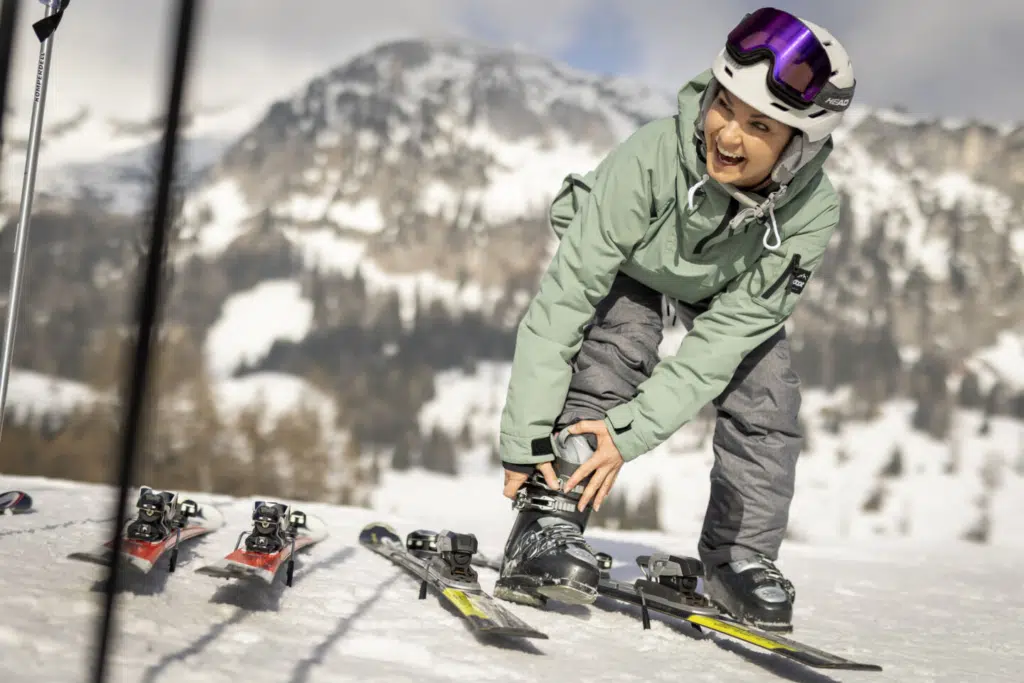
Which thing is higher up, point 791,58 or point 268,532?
point 791,58

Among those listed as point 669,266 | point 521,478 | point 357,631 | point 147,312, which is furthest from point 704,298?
point 147,312

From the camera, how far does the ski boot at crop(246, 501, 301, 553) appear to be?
2.74 meters

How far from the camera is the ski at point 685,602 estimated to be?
249 cm

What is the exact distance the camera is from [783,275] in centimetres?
297

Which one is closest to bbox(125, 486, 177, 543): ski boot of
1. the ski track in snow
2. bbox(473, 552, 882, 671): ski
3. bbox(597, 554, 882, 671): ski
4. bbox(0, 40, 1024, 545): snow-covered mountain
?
the ski track in snow

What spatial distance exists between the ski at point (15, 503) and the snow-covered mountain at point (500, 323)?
64.5 metres

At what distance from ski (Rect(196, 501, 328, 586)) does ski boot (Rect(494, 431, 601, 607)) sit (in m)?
0.69

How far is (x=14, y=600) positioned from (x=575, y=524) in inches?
62.9

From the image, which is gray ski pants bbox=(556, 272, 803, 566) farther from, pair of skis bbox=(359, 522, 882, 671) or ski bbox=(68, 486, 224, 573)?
ski bbox=(68, 486, 224, 573)

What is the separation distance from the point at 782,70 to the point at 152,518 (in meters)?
2.24

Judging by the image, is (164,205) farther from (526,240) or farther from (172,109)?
(526,240)

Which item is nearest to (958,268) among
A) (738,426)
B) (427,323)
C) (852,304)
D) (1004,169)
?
(852,304)

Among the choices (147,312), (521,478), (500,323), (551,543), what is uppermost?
(500,323)

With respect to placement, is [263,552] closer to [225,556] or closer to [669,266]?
[225,556]
